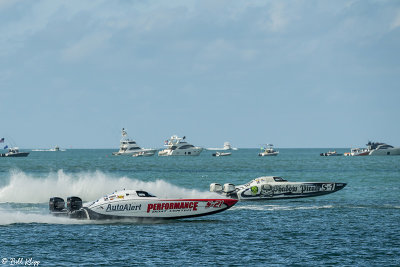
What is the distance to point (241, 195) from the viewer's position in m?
42.6

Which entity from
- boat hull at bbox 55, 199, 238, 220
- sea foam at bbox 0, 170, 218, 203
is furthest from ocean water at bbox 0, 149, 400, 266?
sea foam at bbox 0, 170, 218, 203

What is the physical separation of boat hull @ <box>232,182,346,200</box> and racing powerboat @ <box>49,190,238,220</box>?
1154 cm

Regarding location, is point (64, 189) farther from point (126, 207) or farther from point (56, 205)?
point (126, 207)

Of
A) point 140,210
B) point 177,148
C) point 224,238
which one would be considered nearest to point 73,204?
point 140,210

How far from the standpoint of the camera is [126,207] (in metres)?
30.9

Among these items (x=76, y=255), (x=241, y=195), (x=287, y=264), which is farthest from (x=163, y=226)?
(x=241, y=195)

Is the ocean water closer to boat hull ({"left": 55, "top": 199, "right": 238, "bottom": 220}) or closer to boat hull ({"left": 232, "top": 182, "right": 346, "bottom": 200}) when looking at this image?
boat hull ({"left": 55, "top": 199, "right": 238, "bottom": 220})

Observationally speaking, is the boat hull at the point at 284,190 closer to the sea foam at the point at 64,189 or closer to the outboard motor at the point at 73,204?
the sea foam at the point at 64,189

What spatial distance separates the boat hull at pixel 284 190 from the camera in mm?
42688

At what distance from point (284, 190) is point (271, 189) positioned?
1.08 meters

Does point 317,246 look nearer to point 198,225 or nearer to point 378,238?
point 378,238

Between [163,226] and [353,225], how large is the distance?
30.9 ft

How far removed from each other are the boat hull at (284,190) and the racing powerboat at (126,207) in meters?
11.5

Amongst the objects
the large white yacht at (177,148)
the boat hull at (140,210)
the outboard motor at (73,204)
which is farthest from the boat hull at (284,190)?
the large white yacht at (177,148)
